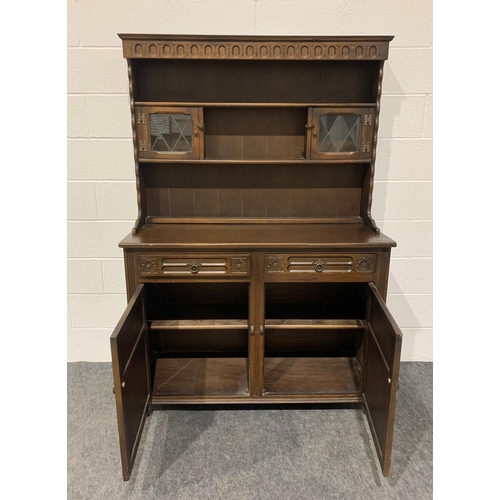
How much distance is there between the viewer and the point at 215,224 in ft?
6.39

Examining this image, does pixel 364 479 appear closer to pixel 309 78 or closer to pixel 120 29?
pixel 309 78

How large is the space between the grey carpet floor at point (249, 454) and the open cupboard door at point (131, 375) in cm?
17

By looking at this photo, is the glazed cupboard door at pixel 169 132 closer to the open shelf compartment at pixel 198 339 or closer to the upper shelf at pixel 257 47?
the upper shelf at pixel 257 47

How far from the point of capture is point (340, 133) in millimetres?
1764

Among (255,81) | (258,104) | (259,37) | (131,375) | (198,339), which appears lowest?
(198,339)

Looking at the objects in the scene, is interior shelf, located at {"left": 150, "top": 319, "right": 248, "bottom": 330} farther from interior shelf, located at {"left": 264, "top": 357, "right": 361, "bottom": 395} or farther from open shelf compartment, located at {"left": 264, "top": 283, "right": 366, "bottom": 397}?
interior shelf, located at {"left": 264, "top": 357, "right": 361, "bottom": 395}

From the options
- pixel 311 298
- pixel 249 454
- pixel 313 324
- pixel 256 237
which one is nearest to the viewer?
pixel 249 454

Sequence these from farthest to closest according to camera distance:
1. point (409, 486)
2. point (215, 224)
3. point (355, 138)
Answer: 1. point (215, 224)
2. point (355, 138)
3. point (409, 486)

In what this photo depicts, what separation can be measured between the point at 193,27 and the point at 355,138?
982 millimetres

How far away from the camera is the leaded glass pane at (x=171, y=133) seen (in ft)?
5.64

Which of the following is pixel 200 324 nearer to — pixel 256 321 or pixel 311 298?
pixel 256 321

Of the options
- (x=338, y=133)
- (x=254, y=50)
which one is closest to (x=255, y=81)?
(x=254, y=50)

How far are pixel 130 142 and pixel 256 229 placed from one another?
83cm
